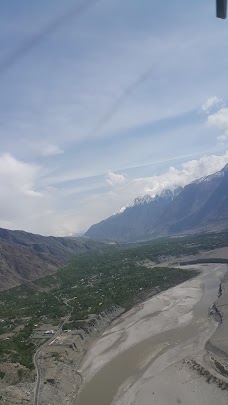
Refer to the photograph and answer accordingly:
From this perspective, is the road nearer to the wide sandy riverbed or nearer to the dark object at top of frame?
the wide sandy riverbed

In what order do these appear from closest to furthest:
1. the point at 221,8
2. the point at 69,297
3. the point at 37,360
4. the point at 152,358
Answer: the point at 221,8 → the point at 152,358 → the point at 37,360 → the point at 69,297

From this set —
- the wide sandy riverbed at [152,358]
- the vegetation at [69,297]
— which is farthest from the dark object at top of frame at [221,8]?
the vegetation at [69,297]

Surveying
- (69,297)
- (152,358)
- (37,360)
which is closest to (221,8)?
(152,358)

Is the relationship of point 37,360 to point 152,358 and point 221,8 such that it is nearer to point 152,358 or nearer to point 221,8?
point 152,358

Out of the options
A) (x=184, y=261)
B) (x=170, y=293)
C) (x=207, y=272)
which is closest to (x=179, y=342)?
(x=170, y=293)

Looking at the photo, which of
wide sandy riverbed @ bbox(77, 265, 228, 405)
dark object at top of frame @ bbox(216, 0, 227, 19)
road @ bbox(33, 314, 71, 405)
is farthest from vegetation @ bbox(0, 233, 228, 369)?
dark object at top of frame @ bbox(216, 0, 227, 19)

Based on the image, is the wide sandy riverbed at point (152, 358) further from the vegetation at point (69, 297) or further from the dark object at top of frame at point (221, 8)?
the dark object at top of frame at point (221, 8)

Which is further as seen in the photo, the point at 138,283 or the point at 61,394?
the point at 138,283

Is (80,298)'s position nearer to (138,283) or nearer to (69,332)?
(138,283)
